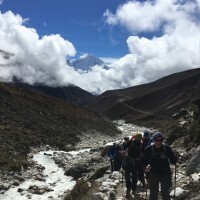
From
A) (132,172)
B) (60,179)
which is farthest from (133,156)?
(60,179)

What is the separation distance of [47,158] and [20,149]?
3.73 metres

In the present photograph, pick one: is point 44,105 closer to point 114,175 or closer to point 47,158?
point 47,158

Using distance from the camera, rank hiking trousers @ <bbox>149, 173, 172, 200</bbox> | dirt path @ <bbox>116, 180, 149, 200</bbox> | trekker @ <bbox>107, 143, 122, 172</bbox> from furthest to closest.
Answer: trekker @ <bbox>107, 143, 122, 172</bbox>
dirt path @ <bbox>116, 180, 149, 200</bbox>
hiking trousers @ <bbox>149, 173, 172, 200</bbox>

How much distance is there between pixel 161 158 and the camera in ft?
39.3

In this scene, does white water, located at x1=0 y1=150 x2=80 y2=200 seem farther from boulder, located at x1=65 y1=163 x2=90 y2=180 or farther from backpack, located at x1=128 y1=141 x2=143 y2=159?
backpack, located at x1=128 y1=141 x2=143 y2=159

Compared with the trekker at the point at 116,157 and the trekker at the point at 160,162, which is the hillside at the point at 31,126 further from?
the trekker at the point at 160,162

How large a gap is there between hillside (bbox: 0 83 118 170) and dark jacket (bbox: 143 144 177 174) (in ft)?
84.1

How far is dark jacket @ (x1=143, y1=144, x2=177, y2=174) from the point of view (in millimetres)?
A: 11992

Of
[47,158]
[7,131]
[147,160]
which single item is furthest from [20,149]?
[147,160]

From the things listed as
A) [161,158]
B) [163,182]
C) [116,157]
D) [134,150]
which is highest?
[134,150]

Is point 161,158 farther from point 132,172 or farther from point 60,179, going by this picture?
point 60,179

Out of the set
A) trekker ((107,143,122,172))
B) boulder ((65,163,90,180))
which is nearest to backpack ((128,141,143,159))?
trekker ((107,143,122,172))

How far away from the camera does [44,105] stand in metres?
89.3

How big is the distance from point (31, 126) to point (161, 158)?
56.0 meters
